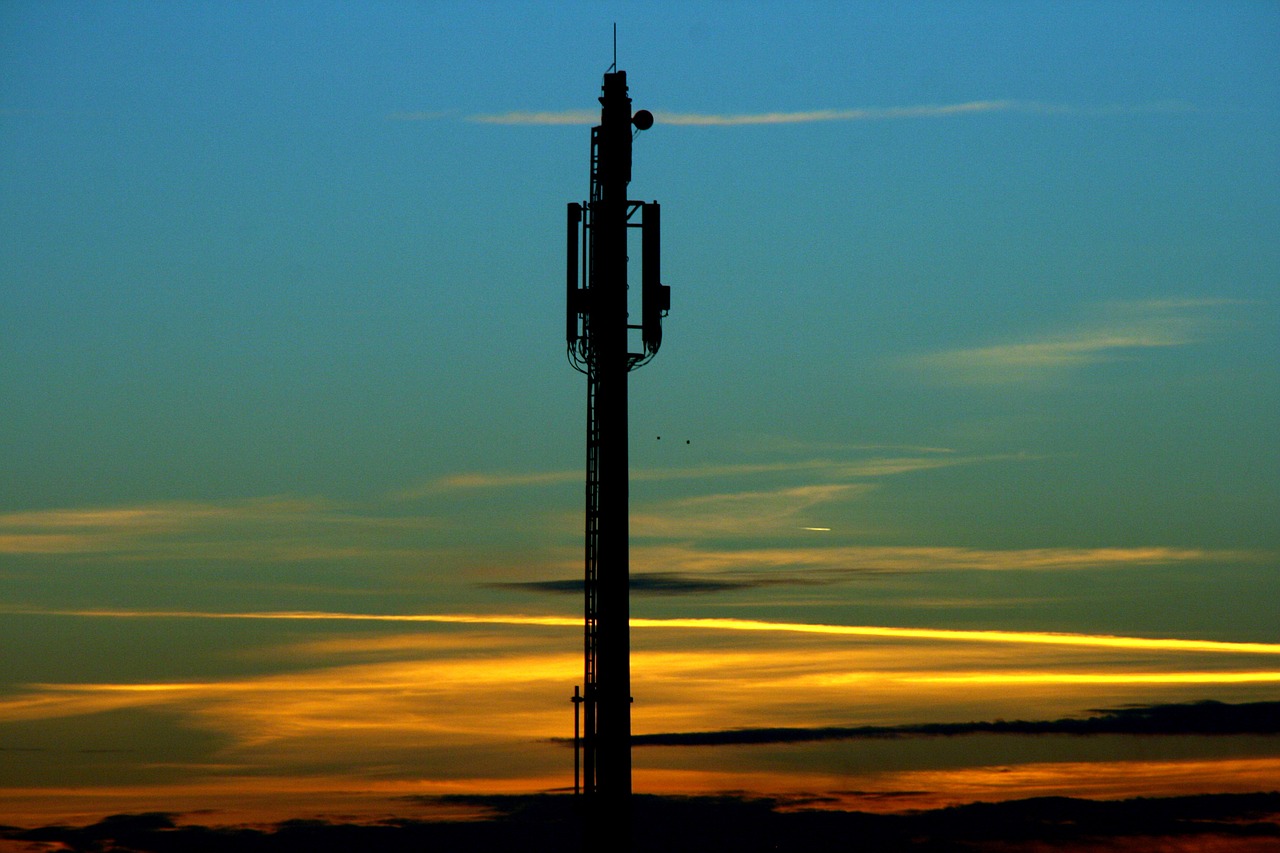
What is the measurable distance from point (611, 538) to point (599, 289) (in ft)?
21.4

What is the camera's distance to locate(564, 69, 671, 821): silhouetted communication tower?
Answer: 54.8m

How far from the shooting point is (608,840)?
54.4 meters

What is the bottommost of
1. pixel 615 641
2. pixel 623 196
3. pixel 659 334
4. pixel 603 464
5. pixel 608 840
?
pixel 608 840

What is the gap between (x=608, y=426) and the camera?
5538 cm

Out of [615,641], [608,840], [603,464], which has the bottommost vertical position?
[608,840]

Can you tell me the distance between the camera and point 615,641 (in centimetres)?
5497

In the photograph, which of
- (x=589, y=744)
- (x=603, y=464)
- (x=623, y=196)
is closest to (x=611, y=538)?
(x=603, y=464)

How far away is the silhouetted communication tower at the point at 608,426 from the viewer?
54.8m

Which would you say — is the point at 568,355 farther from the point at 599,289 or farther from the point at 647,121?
the point at 647,121

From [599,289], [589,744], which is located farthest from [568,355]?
[589,744]

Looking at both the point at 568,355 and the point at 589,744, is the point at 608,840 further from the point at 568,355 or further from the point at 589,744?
the point at 568,355

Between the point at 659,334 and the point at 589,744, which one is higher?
the point at 659,334

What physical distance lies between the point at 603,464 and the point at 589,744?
727cm

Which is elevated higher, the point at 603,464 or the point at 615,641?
the point at 603,464
